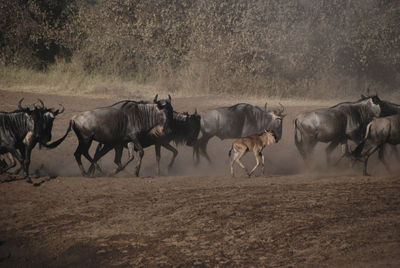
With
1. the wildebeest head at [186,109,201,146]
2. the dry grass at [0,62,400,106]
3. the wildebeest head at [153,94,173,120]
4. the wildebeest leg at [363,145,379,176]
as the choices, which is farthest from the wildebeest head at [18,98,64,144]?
the dry grass at [0,62,400,106]

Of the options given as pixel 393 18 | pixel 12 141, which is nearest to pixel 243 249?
pixel 12 141

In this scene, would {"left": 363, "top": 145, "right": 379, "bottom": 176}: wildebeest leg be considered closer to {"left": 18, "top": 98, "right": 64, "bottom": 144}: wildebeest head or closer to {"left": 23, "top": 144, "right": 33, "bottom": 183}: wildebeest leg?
{"left": 18, "top": 98, "right": 64, "bottom": 144}: wildebeest head

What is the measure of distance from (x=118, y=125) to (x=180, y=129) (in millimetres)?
1760

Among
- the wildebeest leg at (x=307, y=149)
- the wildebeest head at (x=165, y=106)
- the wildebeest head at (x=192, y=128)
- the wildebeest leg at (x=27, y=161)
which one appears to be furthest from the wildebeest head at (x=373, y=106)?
the wildebeest leg at (x=27, y=161)

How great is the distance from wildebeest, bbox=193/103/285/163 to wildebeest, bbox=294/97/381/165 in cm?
78

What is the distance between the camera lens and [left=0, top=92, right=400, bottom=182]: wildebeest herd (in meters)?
9.21

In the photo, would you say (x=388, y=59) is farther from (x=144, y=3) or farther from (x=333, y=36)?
(x=144, y=3)

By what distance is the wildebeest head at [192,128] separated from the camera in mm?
11391

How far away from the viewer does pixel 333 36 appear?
69.8 feet

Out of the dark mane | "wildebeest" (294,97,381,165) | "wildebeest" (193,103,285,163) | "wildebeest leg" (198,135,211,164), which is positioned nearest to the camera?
"wildebeest" (294,97,381,165)

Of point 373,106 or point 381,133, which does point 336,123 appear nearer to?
point 373,106

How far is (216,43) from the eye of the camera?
2011 cm

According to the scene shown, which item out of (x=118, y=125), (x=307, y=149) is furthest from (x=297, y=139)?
(x=118, y=125)

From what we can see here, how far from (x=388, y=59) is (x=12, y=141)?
17.6 metres
